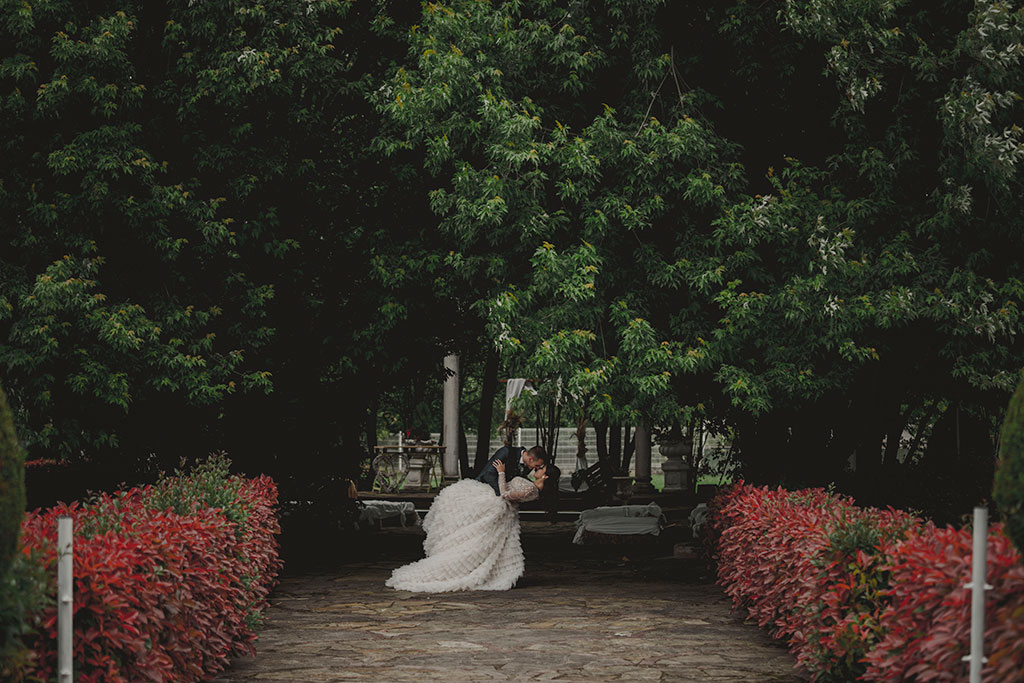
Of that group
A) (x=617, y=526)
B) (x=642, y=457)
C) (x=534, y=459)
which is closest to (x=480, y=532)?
(x=534, y=459)

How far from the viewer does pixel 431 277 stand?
15102 millimetres

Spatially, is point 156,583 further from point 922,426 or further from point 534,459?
point 922,426

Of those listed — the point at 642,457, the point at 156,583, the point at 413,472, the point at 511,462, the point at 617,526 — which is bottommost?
the point at 617,526

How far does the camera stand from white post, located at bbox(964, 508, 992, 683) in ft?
17.2

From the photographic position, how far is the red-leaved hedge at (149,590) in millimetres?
6051

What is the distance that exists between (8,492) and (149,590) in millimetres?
1906

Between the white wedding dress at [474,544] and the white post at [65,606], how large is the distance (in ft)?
26.4

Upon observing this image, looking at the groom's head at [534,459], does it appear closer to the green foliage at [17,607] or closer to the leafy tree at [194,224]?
the leafy tree at [194,224]

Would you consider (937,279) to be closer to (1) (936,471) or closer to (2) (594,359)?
(2) (594,359)

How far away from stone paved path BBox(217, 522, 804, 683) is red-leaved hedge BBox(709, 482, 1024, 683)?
57 centimetres

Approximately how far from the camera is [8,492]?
4.96 metres

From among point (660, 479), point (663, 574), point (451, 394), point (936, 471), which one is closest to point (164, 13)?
point (663, 574)

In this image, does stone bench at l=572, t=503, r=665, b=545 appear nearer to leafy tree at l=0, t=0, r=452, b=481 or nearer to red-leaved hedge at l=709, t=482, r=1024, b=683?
leafy tree at l=0, t=0, r=452, b=481

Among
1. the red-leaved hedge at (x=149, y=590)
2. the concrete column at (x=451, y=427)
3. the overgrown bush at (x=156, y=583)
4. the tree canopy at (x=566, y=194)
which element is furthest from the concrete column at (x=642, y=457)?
the red-leaved hedge at (x=149, y=590)
